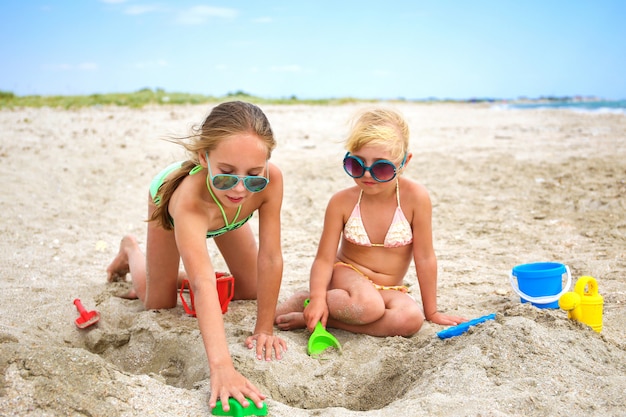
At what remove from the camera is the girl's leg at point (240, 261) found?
3.83 meters

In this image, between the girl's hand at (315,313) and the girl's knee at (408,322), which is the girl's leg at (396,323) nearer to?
the girl's knee at (408,322)

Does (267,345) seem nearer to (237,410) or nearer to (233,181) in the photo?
(237,410)

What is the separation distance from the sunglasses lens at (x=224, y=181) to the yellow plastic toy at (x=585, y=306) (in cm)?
165

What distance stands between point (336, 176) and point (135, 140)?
361 cm

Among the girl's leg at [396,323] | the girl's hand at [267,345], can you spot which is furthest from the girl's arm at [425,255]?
the girl's hand at [267,345]

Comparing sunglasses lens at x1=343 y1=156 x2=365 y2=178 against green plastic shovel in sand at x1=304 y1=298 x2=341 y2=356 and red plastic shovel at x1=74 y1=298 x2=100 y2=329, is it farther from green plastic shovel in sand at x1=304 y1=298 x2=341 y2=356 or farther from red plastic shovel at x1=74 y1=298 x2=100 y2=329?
red plastic shovel at x1=74 y1=298 x2=100 y2=329

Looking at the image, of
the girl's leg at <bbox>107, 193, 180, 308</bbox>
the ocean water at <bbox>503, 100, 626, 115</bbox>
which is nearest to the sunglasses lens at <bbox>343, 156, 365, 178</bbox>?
the girl's leg at <bbox>107, 193, 180, 308</bbox>

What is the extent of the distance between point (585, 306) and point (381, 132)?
1318 mm

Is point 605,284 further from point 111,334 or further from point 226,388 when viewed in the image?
point 111,334

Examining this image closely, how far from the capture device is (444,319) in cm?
315

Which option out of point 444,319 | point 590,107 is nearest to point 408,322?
point 444,319

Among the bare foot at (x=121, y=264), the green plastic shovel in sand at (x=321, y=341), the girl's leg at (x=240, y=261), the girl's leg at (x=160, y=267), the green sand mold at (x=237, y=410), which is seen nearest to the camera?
the green sand mold at (x=237, y=410)

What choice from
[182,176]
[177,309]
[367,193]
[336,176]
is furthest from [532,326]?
[336,176]

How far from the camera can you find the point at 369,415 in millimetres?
2062
